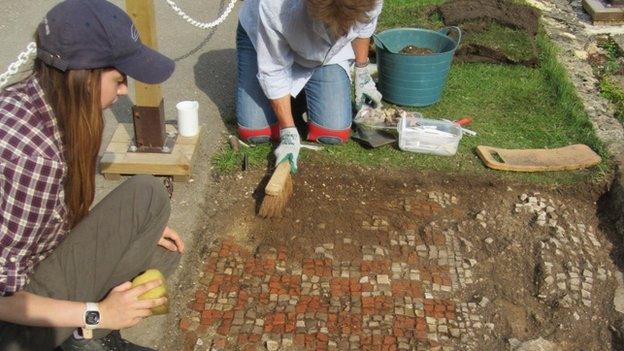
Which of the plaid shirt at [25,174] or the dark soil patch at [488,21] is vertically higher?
the plaid shirt at [25,174]

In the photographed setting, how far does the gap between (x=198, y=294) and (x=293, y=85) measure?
1508 mm

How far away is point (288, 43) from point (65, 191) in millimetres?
1969

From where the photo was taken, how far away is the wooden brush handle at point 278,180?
10.9ft

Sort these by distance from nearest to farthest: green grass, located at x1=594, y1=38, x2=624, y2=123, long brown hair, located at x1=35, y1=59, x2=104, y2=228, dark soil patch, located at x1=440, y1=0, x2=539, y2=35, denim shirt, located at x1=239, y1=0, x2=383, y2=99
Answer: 1. long brown hair, located at x1=35, y1=59, x2=104, y2=228
2. denim shirt, located at x1=239, y1=0, x2=383, y2=99
3. green grass, located at x1=594, y1=38, x2=624, y2=123
4. dark soil patch, located at x1=440, y1=0, x2=539, y2=35

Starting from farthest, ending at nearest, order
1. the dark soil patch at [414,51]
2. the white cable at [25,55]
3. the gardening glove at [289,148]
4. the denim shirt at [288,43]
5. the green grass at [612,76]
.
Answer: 1. the green grass at [612,76]
2. the dark soil patch at [414,51]
3. the gardening glove at [289,148]
4. the denim shirt at [288,43]
5. the white cable at [25,55]

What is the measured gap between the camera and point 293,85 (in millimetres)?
3930

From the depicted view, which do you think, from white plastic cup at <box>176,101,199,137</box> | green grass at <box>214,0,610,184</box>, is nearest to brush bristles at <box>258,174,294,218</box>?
green grass at <box>214,0,610,184</box>

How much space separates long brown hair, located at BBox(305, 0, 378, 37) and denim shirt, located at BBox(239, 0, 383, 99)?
0.13 metres

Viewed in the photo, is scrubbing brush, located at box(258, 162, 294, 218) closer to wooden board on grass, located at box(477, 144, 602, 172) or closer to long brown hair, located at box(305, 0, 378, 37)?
long brown hair, located at box(305, 0, 378, 37)

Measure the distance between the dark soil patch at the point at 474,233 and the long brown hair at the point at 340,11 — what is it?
3.09ft

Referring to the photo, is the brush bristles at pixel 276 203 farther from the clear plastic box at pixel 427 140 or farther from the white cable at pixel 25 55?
the white cable at pixel 25 55

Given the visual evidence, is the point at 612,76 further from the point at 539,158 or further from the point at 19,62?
the point at 19,62

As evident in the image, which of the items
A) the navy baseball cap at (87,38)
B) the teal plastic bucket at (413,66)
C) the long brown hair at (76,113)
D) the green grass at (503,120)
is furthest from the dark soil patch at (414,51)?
the long brown hair at (76,113)

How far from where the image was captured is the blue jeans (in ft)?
13.0
